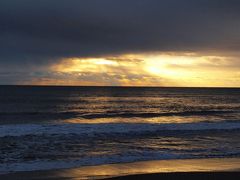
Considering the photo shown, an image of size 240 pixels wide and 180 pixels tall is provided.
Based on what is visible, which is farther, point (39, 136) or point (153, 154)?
point (39, 136)

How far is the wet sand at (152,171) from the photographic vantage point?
42.6 ft

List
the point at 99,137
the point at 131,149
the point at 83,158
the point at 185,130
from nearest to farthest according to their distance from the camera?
the point at 83,158 < the point at 131,149 < the point at 99,137 < the point at 185,130

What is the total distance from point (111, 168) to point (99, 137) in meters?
9.13

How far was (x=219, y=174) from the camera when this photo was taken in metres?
13.2

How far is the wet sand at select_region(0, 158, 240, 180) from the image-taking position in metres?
13.0

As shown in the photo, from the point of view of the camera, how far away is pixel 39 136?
23750 mm

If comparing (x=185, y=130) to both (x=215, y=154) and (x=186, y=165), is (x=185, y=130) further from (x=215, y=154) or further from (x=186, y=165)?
(x=186, y=165)

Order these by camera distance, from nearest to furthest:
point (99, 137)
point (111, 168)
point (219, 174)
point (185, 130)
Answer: point (219, 174) → point (111, 168) → point (99, 137) → point (185, 130)

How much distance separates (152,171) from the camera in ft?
45.8

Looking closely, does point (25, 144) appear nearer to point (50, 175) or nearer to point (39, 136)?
point (39, 136)

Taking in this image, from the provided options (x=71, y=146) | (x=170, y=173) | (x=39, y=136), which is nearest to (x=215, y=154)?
(x=170, y=173)

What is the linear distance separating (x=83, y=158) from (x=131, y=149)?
318 centimetres

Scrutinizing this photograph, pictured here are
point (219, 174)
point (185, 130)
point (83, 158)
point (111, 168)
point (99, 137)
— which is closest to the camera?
point (219, 174)

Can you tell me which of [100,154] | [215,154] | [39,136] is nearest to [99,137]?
[39,136]
